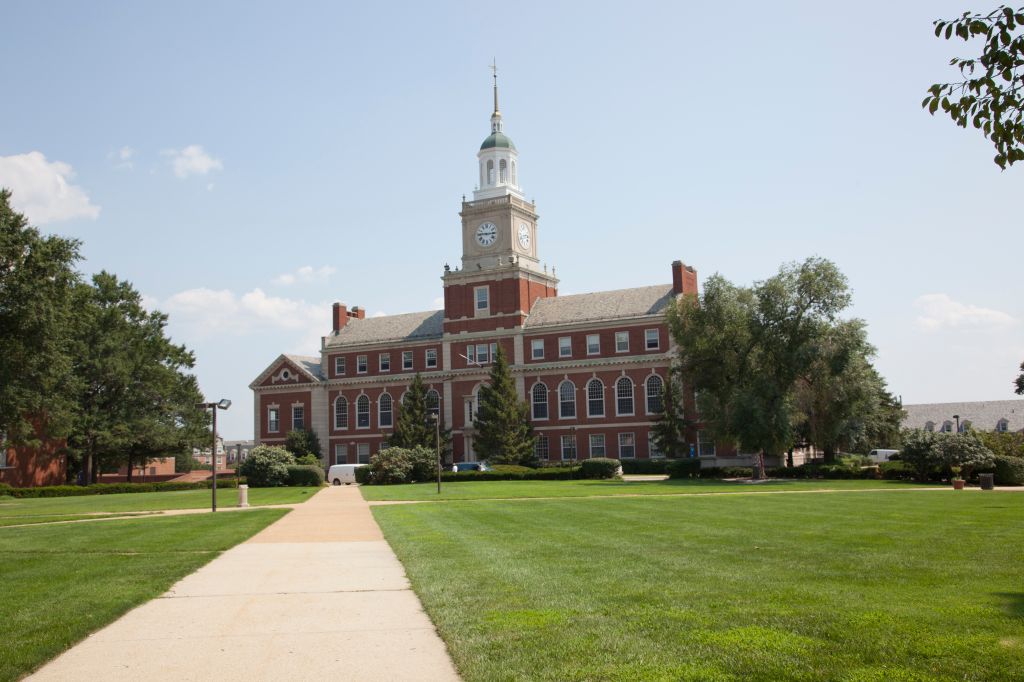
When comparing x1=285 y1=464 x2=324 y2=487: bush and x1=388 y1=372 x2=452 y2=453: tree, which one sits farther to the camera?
x1=388 y1=372 x2=452 y2=453: tree

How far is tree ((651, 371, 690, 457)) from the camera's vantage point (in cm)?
6625

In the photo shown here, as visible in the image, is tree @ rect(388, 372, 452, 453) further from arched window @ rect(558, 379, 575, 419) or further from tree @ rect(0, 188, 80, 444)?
tree @ rect(0, 188, 80, 444)

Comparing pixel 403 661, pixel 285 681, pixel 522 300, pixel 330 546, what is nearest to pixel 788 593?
pixel 403 661

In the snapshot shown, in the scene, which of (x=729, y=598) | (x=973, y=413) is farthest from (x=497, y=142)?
(x=729, y=598)

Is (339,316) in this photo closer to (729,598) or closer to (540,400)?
(540,400)

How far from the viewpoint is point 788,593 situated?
1053cm

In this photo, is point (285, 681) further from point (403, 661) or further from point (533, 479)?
point (533, 479)

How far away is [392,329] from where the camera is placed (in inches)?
3381

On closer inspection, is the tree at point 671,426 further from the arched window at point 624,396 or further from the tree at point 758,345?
the tree at point 758,345

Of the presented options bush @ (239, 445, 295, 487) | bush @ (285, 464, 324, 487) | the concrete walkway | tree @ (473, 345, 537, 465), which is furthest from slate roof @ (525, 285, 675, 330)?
the concrete walkway

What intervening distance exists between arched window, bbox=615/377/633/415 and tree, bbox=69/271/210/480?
3348 centimetres

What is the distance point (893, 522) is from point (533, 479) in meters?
36.6

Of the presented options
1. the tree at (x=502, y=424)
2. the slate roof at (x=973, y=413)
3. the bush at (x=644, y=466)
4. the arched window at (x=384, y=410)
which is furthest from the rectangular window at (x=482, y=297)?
the slate roof at (x=973, y=413)

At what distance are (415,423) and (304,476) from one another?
15.1 metres
